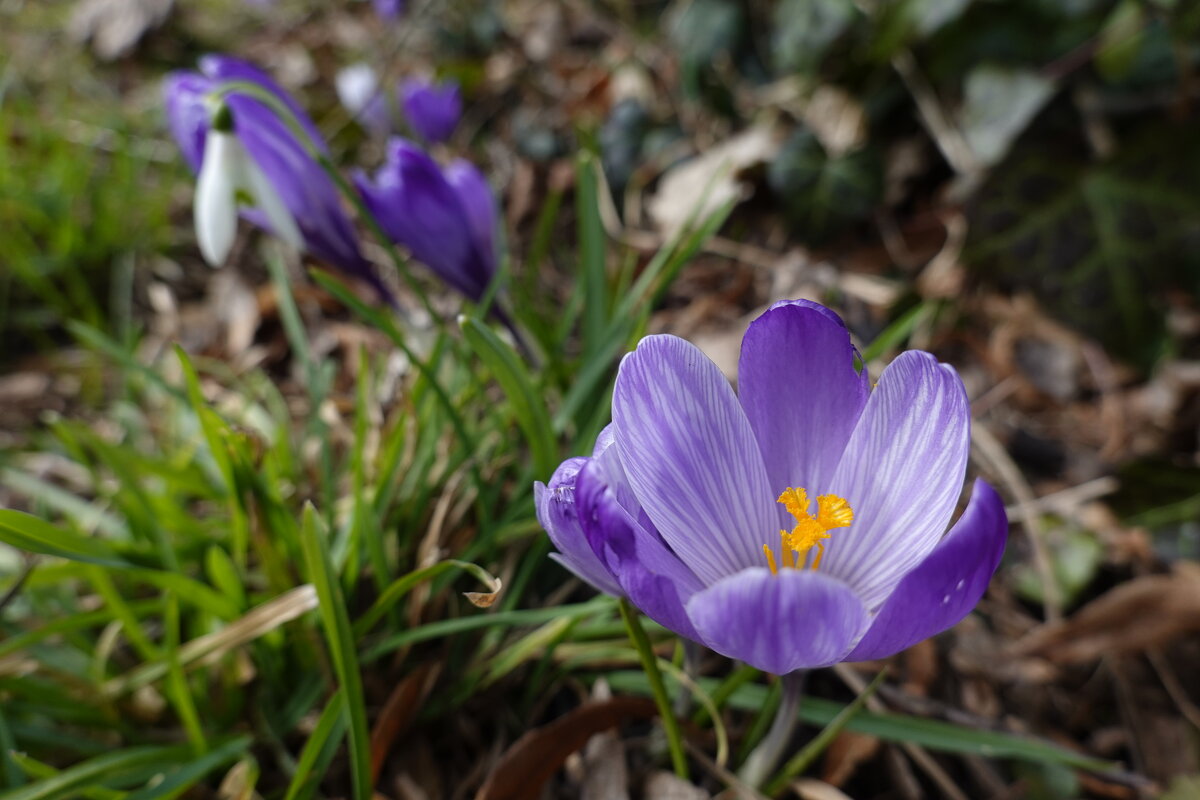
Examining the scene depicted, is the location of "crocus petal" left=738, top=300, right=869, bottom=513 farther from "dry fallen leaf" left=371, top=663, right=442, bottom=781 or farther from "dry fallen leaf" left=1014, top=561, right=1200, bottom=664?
"dry fallen leaf" left=1014, top=561, right=1200, bottom=664

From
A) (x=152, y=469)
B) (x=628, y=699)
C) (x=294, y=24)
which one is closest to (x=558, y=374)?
(x=628, y=699)

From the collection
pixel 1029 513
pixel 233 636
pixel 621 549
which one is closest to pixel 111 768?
pixel 233 636

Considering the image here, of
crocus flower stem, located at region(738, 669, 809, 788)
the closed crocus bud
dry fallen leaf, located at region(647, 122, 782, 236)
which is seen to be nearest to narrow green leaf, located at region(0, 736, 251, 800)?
crocus flower stem, located at region(738, 669, 809, 788)

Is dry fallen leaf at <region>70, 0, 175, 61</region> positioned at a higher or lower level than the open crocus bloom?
higher

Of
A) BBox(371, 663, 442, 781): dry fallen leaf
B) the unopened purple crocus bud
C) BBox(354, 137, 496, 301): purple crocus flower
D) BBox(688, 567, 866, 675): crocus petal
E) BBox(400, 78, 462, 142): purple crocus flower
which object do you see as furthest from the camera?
the unopened purple crocus bud

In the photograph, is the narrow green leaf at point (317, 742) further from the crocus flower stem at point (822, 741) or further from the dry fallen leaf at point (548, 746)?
the crocus flower stem at point (822, 741)

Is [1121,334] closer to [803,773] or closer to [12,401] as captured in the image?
[803,773]

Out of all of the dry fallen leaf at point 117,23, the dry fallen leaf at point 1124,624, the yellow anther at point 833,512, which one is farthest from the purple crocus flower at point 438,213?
the dry fallen leaf at point 117,23
